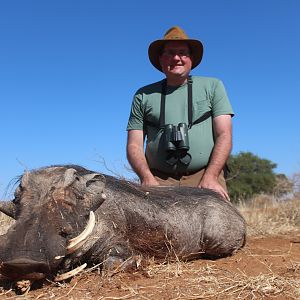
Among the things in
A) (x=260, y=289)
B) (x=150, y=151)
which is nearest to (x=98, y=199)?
(x=260, y=289)

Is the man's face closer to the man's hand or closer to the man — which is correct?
the man

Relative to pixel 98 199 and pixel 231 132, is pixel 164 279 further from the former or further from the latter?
pixel 231 132

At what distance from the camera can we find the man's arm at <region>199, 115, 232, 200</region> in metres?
5.64

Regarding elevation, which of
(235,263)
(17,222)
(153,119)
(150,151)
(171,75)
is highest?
(171,75)

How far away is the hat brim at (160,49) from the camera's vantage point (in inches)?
255

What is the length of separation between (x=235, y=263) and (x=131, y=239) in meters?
0.93

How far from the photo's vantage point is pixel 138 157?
20.1ft

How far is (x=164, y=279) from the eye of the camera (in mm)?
3625

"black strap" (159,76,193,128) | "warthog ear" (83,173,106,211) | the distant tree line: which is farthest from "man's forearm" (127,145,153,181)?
the distant tree line

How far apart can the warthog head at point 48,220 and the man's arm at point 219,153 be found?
1.95 metres

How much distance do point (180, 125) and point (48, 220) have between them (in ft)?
9.38

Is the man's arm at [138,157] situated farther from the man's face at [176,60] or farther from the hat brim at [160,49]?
the hat brim at [160,49]

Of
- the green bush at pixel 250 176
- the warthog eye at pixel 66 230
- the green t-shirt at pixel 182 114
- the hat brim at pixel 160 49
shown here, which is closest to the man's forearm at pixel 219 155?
the green t-shirt at pixel 182 114

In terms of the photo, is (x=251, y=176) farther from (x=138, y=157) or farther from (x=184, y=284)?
(x=184, y=284)
